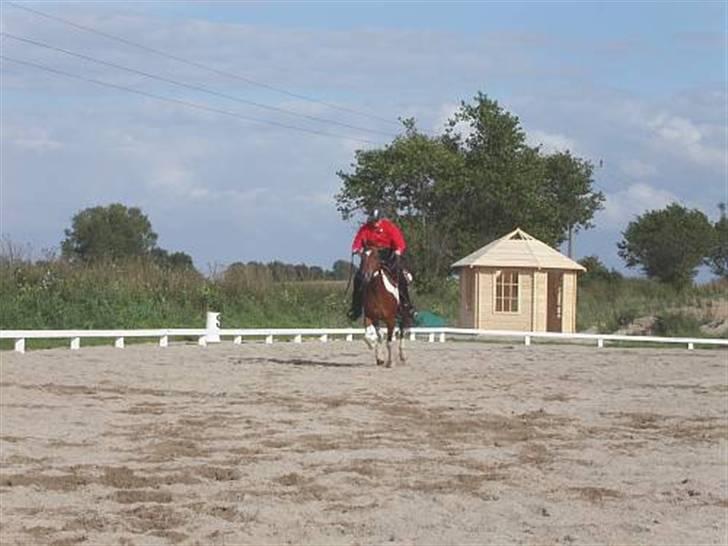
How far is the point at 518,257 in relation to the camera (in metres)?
42.5

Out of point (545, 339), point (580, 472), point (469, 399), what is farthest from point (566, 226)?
point (580, 472)

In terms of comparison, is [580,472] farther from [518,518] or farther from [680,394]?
[680,394]

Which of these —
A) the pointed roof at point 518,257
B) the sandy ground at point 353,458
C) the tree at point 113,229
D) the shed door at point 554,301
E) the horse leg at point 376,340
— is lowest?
the sandy ground at point 353,458

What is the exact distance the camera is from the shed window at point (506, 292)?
42531 millimetres

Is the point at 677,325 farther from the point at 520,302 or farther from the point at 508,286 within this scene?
the point at 508,286

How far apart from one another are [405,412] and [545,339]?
23.3 meters

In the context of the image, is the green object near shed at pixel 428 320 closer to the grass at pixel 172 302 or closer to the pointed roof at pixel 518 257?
the pointed roof at pixel 518 257

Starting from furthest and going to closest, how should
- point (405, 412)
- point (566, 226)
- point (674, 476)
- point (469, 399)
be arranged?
point (566, 226)
point (469, 399)
point (405, 412)
point (674, 476)

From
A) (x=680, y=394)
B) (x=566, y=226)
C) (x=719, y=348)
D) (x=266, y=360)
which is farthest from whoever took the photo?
(x=566, y=226)

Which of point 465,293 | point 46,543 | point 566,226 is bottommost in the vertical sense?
point 46,543

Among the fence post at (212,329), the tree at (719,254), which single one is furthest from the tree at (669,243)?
the fence post at (212,329)

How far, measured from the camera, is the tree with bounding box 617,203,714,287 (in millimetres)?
75188

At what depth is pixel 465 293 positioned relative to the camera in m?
43.5

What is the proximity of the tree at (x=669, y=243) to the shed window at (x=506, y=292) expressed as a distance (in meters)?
31.7
